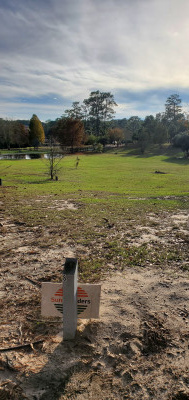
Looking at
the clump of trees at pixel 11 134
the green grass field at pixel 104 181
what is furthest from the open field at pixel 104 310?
the clump of trees at pixel 11 134

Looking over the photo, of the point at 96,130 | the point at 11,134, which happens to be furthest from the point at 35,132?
the point at 96,130

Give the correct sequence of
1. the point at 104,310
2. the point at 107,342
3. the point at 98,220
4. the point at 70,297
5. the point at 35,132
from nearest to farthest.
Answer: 1. the point at 70,297
2. the point at 107,342
3. the point at 104,310
4. the point at 98,220
5. the point at 35,132

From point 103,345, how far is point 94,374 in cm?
50

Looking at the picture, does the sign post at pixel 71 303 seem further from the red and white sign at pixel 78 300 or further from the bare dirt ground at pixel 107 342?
the bare dirt ground at pixel 107 342

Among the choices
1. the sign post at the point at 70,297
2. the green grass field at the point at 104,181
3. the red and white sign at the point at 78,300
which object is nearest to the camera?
the sign post at the point at 70,297

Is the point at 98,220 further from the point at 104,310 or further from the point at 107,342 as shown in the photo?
the point at 107,342

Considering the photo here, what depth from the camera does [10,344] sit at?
3.80m

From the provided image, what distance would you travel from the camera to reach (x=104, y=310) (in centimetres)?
454

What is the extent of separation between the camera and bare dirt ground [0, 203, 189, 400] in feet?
10.4

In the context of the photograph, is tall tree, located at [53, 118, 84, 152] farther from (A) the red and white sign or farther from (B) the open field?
(A) the red and white sign

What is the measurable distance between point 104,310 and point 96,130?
321 feet

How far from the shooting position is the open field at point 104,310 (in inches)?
128

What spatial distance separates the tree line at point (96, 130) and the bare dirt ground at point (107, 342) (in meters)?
41.9

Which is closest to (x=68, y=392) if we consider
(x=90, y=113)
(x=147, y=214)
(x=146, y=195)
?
(x=147, y=214)
